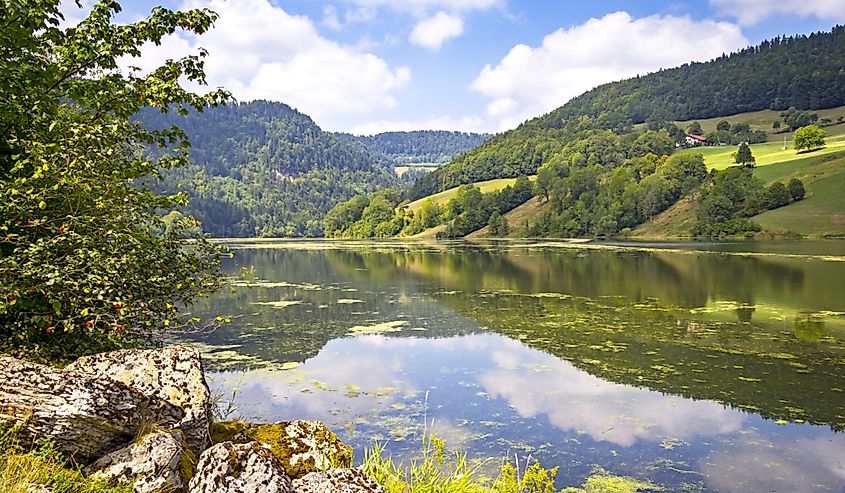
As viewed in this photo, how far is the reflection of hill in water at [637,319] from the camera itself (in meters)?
14.4

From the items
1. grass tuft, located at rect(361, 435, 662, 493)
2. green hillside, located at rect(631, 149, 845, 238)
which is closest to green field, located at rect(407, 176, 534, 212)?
green hillside, located at rect(631, 149, 845, 238)

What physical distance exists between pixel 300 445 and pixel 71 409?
7.35 feet

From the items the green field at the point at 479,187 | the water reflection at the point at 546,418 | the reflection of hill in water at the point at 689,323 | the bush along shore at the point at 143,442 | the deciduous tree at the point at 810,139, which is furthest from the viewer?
the green field at the point at 479,187

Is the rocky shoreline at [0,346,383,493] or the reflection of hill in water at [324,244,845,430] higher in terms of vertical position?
the rocky shoreline at [0,346,383,493]

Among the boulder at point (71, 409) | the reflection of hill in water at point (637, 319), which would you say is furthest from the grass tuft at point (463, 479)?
the reflection of hill in water at point (637, 319)

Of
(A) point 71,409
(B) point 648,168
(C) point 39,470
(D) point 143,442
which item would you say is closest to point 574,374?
(D) point 143,442

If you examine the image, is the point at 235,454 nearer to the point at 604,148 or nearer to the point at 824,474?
the point at 824,474

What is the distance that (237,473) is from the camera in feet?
15.7

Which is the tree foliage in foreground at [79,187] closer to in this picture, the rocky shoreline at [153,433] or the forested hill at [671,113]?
the rocky shoreline at [153,433]

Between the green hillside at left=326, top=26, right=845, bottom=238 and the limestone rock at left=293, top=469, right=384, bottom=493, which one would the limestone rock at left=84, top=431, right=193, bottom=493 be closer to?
the limestone rock at left=293, top=469, right=384, bottom=493

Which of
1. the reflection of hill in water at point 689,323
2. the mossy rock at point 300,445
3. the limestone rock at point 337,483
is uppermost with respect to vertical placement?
the limestone rock at point 337,483

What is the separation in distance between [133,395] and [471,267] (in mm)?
43226

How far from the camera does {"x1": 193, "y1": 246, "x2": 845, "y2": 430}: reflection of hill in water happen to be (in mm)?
14438

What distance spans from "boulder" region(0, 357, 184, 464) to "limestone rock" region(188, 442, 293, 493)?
118 centimetres
